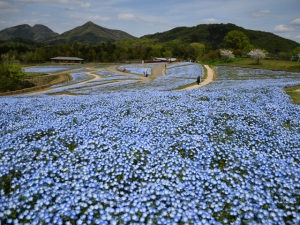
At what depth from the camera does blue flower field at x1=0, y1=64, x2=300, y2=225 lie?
5.01 meters

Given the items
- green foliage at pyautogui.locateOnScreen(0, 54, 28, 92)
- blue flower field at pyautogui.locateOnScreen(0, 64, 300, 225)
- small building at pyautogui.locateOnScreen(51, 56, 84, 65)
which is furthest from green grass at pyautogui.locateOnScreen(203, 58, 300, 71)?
small building at pyautogui.locateOnScreen(51, 56, 84, 65)

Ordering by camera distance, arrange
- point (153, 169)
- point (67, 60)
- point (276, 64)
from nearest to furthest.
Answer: point (153, 169) < point (276, 64) < point (67, 60)

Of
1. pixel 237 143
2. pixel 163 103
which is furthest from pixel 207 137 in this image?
pixel 163 103

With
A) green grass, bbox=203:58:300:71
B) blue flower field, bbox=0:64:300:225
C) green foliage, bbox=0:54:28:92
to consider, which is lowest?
blue flower field, bbox=0:64:300:225

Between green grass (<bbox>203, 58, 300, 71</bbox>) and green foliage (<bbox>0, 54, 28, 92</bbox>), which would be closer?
green foliage (<bbox>0, 54, 28, 92</bbox>)

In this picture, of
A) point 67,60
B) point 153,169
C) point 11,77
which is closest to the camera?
point 153,169

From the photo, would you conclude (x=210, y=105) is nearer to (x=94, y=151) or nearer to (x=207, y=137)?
(x=207, y=137)

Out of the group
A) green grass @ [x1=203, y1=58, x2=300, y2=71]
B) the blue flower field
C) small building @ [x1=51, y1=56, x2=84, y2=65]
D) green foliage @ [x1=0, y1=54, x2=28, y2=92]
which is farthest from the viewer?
small building @ [x1=51, y1=56, x2=84, y2=65]

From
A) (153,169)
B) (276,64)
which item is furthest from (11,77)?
(276,64)

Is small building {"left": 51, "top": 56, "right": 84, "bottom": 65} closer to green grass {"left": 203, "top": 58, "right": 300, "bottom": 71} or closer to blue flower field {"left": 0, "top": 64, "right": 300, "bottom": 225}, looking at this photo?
green grass {"left": 203, "top": 58, "right": 300, "bottom": 71}

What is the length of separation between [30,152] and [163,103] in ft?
28.2

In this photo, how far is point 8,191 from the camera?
596 cm

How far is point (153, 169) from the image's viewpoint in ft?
21.8

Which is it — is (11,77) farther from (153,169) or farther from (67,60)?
(67,60)
